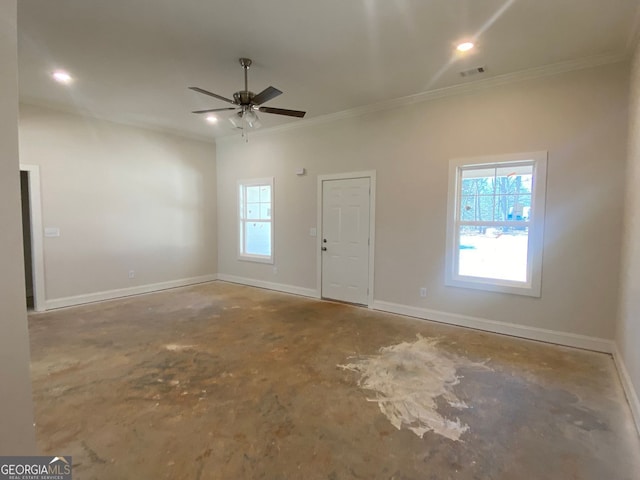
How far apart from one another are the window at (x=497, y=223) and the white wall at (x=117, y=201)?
4.84 metres

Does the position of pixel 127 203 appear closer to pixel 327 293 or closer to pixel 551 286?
pixel 327 293

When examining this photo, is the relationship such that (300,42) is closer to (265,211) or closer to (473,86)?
(473,86)

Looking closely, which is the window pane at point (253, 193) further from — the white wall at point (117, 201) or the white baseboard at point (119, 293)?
the white baseboard at point (119, 293)

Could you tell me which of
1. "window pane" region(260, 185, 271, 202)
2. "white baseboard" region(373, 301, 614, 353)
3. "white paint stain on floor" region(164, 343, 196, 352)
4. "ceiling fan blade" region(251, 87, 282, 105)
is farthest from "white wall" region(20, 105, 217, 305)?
"white baseboard" region(373, 301, 614, 353)

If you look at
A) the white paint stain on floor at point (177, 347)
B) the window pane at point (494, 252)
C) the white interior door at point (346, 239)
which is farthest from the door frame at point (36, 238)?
the window pane at point (494, 252)

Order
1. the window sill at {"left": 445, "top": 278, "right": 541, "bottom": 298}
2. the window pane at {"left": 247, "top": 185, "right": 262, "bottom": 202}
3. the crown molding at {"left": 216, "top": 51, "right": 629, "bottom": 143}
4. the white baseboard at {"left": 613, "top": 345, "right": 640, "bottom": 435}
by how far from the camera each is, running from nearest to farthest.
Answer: the white baseboard at {"left": 613, "top": 345, "right": 640, "bottom": 435} → the crown molding at {"left": 216, "top": 51, "right": 629, "bottom": 143} → the window sill at {"left": 445, "top": 278, "right": 541, "bottom": 298} → the window pane at {"left": 247, "top": 185, "right": 262, "bottom": 202}

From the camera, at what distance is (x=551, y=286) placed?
360 cm

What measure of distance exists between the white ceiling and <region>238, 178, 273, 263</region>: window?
224cm

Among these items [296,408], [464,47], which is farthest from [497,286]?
[296,408]

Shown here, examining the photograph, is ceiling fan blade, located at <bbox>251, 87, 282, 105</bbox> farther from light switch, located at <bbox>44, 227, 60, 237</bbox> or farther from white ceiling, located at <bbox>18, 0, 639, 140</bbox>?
light switch, located at <bbox>44, 227, 60, 237</bbox>

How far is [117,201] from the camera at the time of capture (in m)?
5.47

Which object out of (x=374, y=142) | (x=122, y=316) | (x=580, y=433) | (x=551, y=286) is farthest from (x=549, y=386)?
(x=122, y=316)

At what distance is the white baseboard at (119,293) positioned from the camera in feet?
16.1

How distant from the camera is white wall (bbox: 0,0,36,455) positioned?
1.00 metres
